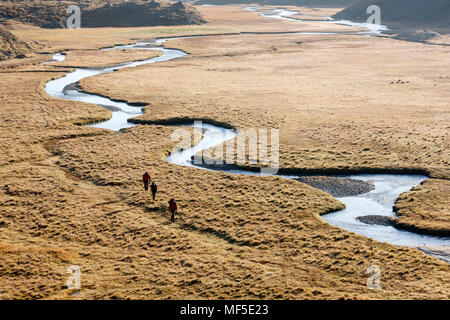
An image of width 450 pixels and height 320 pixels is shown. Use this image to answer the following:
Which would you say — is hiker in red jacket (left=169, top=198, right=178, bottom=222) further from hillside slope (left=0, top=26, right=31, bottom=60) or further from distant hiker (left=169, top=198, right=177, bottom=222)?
hillside slope (left=0, top=26, right=31, bottom=60)

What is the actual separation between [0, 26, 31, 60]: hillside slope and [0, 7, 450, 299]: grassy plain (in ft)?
84.3

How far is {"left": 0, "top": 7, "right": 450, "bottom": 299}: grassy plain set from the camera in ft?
80.0

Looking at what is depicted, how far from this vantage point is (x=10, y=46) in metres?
110

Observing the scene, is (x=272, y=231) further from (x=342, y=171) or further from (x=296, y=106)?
(x=296, y=106)

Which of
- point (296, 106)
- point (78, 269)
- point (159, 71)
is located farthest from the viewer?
point (159, 71)

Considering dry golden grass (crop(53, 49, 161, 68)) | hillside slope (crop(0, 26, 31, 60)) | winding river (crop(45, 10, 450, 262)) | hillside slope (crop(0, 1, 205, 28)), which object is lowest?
winding river (crop(45, 10, 450, 262))

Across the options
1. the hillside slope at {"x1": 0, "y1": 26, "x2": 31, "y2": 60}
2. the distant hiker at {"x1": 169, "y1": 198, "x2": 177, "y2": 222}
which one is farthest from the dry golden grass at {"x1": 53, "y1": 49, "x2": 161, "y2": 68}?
the distant hiker at {"x1": 169, "y1": 198, "x2": 177, "y2": 222}

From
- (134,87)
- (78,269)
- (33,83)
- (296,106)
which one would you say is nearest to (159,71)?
(134,87)

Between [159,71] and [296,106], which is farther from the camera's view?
[159,71]

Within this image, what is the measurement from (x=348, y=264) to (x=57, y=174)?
84.4 feet

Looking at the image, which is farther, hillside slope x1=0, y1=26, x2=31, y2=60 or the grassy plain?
hillside slope x1=0, y1=26, x2=31, y2=60

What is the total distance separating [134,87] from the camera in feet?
251

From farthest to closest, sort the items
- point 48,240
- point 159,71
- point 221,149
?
point 159,71 < point 221,149 < point 48,240
